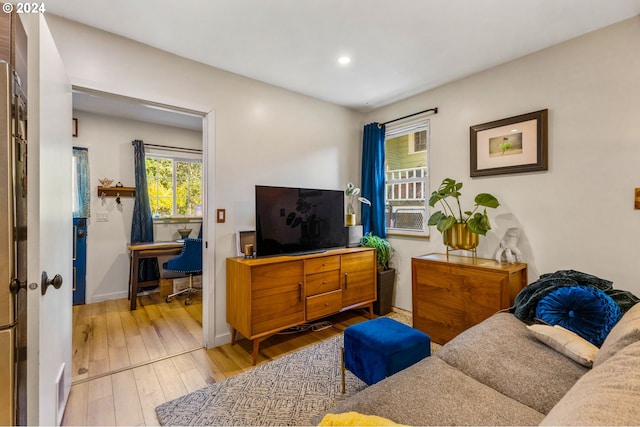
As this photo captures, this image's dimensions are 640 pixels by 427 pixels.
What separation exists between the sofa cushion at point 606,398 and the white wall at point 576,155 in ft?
5.62

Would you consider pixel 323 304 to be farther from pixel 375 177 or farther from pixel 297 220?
pixel 375 177

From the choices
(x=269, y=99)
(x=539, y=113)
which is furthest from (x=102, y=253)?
(x=539, y=113)

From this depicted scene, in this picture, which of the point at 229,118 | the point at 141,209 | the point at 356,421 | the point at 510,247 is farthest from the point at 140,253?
the point at 510,247

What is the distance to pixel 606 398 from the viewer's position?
62 centimetres

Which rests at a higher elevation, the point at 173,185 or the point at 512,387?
the point at 173,185

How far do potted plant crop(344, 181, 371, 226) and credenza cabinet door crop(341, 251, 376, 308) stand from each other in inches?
17.2

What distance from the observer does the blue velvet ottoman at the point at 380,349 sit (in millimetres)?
1623

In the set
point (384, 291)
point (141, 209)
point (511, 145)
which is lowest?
point (384, 291)

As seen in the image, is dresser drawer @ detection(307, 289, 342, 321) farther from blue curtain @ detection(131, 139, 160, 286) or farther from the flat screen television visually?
blue curtain @ detection(131, 139, 160, 286)

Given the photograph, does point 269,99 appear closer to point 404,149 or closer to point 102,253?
point 404,149

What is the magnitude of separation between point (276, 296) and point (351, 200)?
1763mm

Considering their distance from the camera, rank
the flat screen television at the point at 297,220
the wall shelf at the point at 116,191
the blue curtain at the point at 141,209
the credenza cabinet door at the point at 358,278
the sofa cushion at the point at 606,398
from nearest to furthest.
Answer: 1. the sofa cushion at the point at 606,398
2. the flat screen television at the point at 297,220
3. the credenza cabinet door at the point at 358,278
4. the wall shelf at the point at 116,191
5. the blue curtain at the point at 141,209

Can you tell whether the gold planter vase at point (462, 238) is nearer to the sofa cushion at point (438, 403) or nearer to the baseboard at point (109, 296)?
the sofa cushion at point (438, 403)

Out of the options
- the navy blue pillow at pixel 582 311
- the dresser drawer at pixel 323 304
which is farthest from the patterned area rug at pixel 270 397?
the navy blue pillow at pixel 582 311
